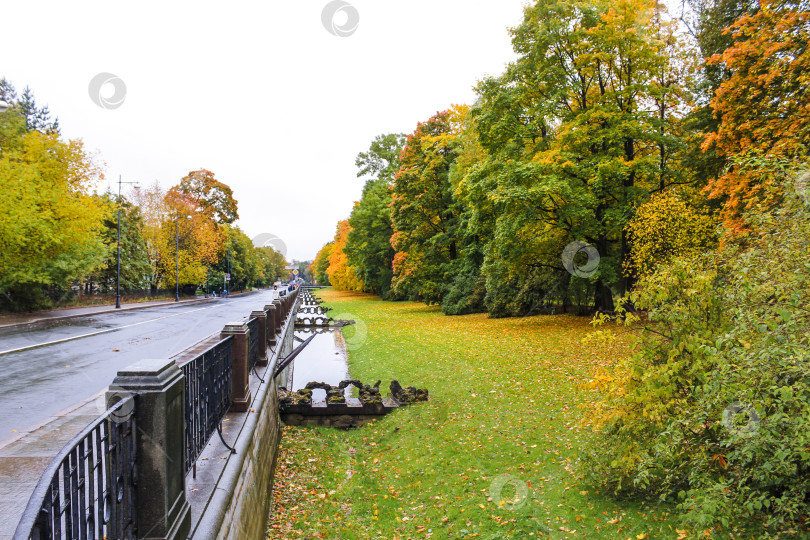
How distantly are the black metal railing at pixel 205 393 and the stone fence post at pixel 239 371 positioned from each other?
0.37 ft

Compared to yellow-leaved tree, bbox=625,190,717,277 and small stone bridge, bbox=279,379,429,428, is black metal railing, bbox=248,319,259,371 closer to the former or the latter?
small stone bridge, bbox=279,379,429,428

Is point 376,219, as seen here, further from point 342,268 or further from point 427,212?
point 342,268

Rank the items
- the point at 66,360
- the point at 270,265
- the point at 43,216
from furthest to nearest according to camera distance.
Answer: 1. the point at 270,265
2. the point at 43,216
3. the point at 66,360

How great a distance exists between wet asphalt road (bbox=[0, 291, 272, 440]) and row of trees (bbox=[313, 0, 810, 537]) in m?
7.12

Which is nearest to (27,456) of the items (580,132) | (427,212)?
(580,132)

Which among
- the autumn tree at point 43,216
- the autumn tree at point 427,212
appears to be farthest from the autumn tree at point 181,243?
the autumn tree at point 427,212

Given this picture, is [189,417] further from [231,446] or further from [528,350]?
[528,350]

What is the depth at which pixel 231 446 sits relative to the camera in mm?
4754

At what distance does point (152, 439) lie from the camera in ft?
8.65

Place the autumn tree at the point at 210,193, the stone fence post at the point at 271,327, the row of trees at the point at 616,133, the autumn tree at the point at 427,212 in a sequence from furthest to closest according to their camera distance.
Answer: the autumn tree at the point at 210,193
the autumn tree at the point at 427,212
the row of trees at the point at 616,133
the stone fence post at the point at 271,327

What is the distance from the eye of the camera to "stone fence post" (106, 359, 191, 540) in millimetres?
2588

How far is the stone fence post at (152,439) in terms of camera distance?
102 inches

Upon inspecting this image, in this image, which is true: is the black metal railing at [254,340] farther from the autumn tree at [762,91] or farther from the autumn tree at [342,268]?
the autumn tree at [342,268]

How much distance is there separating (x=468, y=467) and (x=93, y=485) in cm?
606
